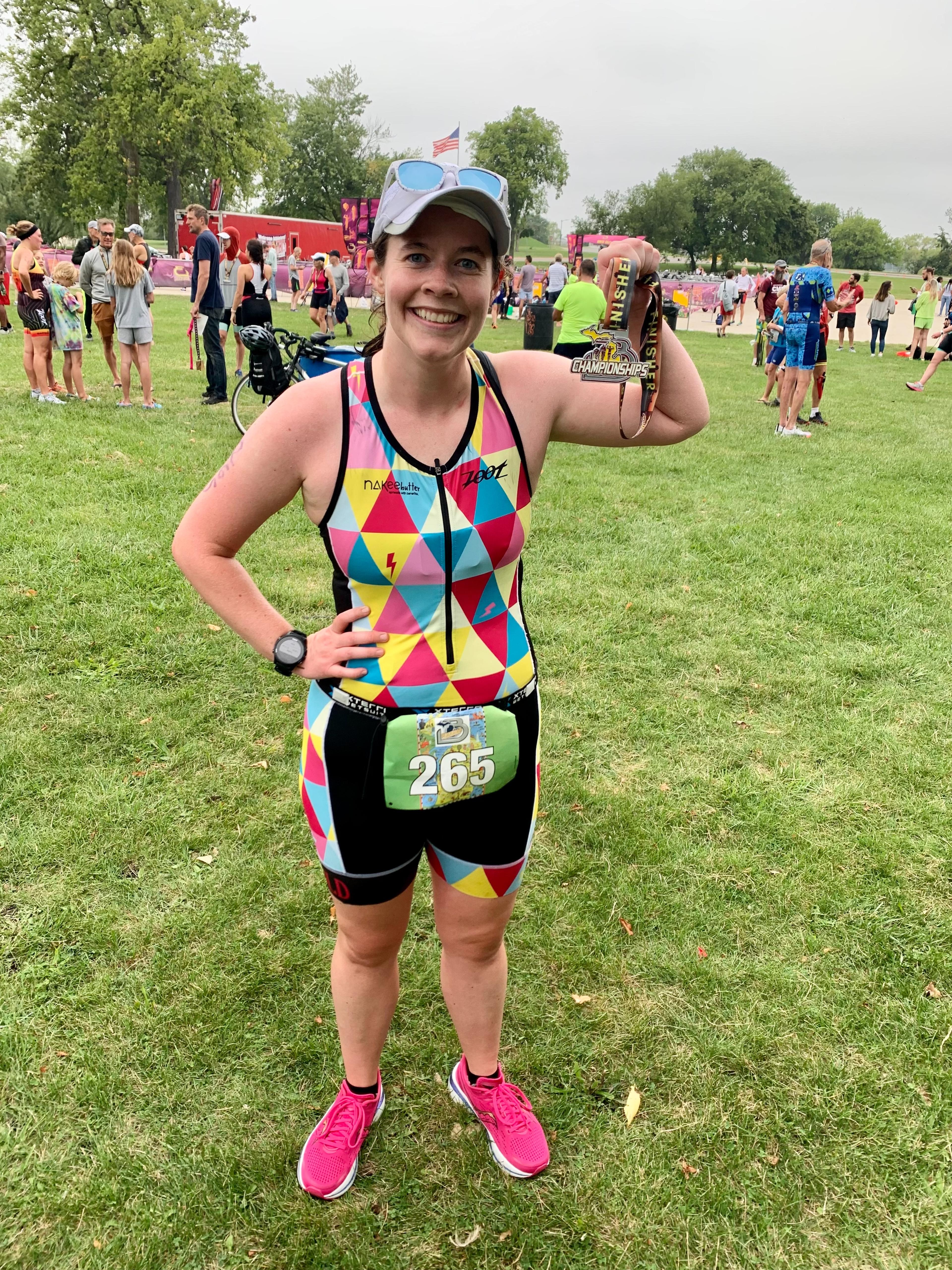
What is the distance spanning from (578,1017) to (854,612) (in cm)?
378

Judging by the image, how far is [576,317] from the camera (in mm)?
9320

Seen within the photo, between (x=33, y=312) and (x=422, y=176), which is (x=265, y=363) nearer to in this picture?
(x=33, y=312)

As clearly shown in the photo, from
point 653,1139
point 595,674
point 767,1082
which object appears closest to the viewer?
point 653,1139

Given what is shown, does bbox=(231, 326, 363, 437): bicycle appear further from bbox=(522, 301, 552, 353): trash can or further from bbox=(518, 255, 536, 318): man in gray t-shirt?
bbox=(518, 255, 536, 318): man in gray t-shirt

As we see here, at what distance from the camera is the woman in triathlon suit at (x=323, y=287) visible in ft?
55.1

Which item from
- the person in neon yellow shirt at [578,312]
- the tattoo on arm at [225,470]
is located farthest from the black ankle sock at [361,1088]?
the person in neon yellow shirt at [578,312]

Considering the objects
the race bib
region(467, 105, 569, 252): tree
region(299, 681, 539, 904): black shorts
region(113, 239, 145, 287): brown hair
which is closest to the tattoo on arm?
region(299, 681, 539, 904): black shorts

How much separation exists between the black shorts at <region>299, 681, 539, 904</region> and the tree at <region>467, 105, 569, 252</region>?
80.0m

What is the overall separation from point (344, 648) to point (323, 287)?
17.2m

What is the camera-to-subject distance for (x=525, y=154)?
2931 inches

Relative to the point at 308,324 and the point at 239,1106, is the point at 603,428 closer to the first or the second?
the point at 239,1106

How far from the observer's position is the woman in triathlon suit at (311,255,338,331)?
1680 centimetres

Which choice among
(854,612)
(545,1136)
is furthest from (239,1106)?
(854,612)

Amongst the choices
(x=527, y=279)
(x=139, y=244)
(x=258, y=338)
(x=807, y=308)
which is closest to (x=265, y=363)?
(x=258, y=338)
